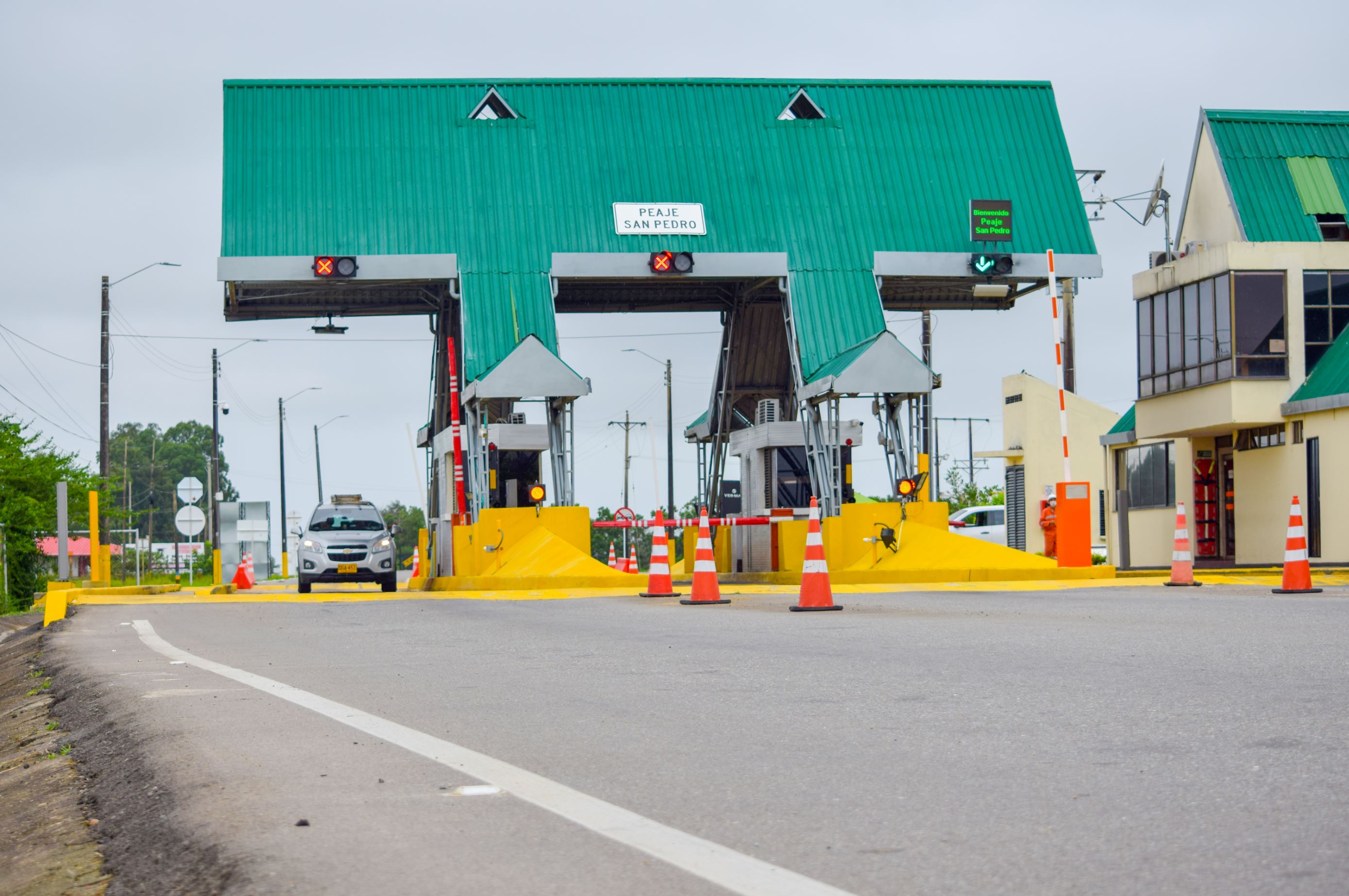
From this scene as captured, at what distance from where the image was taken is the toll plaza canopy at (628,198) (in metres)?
31.2

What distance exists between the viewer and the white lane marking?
13.2 feet

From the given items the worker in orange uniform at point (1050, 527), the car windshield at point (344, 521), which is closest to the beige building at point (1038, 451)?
the worker in orange uniform at point (1050, 527)

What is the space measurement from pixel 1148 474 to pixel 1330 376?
8.19m

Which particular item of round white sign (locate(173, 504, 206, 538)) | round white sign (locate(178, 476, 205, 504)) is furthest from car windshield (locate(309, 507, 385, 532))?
round white sign (locate(173, 504, 206, 538))

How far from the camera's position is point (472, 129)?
33219 millimetres

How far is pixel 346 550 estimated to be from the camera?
2969 cm

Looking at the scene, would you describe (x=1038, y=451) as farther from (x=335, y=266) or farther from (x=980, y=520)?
(x=335, y=266)

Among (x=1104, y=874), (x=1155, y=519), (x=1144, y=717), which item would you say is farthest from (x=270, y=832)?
(x=1155, y=519)

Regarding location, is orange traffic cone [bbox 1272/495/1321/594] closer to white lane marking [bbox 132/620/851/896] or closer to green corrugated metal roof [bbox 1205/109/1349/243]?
white lane marking [bbox 132/620/851/896]

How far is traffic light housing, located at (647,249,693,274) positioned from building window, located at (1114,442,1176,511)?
524 inches

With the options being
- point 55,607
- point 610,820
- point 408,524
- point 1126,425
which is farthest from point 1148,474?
point 408,524

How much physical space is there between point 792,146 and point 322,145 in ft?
33.6

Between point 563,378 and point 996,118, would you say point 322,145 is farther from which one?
point 996,118

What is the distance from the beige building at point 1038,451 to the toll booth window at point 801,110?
19905mm
